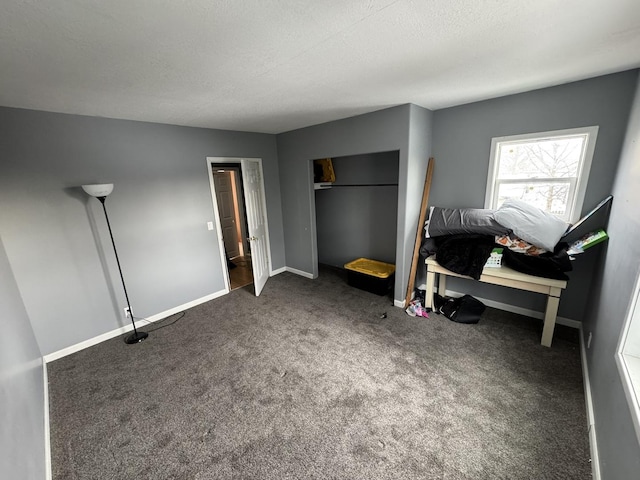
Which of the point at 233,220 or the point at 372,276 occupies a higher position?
the point at 233,220

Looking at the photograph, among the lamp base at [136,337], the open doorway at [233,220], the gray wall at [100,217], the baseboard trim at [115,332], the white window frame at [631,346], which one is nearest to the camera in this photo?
the white window frame at [631,346]

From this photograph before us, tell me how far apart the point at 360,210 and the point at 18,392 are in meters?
3.92

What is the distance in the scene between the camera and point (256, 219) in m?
4.07

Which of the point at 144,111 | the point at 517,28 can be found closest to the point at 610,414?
the point at 517,28

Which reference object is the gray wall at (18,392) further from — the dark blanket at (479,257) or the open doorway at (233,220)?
the dark blanket at (479,257)

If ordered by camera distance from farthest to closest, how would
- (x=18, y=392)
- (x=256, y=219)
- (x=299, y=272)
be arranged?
(x=299, y=272)
(x=256, y=219)
(x=18, y=392)

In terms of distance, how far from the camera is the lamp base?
9.26 feet

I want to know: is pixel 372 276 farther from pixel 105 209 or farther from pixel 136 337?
pixel 105 209

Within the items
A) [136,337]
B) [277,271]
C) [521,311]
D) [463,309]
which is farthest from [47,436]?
[521,311]

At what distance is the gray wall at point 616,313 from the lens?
1.17m

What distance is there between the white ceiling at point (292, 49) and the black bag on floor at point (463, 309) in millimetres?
2257

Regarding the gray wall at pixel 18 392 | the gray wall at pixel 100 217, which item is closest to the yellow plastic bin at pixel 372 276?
the gray wall at pixel 100 217

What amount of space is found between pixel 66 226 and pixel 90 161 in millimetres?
702

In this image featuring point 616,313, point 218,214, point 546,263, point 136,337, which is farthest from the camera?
point 218,214
